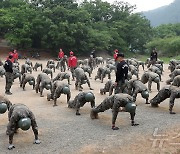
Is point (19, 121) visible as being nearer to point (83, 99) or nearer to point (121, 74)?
point (83, 99)

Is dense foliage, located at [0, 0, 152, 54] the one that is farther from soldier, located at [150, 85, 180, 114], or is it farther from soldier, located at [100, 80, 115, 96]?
soldier, located at [150, 85, 180, 114]

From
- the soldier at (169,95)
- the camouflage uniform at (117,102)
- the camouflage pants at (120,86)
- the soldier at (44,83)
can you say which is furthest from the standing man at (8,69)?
the soldier at (169,95)

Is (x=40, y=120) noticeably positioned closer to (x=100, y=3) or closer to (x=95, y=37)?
Result: (x=95, y=37)

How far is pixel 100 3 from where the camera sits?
50125mm

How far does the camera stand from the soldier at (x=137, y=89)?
12945 mm

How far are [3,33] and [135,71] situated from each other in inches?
1009

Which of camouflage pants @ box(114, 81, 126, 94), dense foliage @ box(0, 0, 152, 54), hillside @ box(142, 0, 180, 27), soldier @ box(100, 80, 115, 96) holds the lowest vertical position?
soldier @ box(100, 80, 115, 96)

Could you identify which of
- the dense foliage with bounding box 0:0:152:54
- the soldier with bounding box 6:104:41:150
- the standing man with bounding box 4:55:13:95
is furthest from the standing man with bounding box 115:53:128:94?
the dense foliage with bounding box 0:0:152:54

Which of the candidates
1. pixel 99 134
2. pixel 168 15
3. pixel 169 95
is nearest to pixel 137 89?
pixel 169 95

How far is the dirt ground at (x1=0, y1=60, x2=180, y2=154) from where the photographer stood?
8.55 m

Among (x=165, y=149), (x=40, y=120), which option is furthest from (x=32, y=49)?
(x=165, y=149)

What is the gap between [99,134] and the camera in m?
9.75

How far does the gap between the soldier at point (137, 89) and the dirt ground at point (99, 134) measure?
510 millimetres

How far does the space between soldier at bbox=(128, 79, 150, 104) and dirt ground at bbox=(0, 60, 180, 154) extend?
1.67 feet
